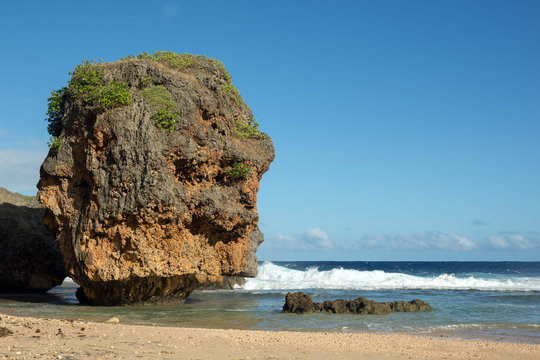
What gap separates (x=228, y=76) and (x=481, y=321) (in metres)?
13.7

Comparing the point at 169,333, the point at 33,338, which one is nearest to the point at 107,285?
the point at 169,333

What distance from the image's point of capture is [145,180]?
1584 centimetres

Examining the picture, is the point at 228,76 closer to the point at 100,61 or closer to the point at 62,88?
the point at 100,61

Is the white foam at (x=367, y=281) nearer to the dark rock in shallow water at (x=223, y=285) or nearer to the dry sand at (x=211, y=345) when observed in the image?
the dark rock in shallow water at (x=223, y=285)

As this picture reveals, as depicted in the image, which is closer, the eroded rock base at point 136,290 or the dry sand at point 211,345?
the dry sand at point 211,345

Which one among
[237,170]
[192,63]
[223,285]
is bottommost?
[223,285]

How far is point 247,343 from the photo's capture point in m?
10.6

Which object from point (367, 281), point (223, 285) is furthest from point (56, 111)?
point (367, 281)

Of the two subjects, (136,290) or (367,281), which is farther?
(367,281)

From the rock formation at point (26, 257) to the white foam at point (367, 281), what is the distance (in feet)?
47.9

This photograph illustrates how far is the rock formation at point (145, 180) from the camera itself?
52.5 ft

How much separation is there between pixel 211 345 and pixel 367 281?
34493 millimetres

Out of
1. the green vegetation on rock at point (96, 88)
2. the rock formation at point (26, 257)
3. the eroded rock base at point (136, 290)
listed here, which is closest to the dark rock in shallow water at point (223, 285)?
the rock formation at point (26, 257)

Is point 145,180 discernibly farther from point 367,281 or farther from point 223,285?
point 367,281
